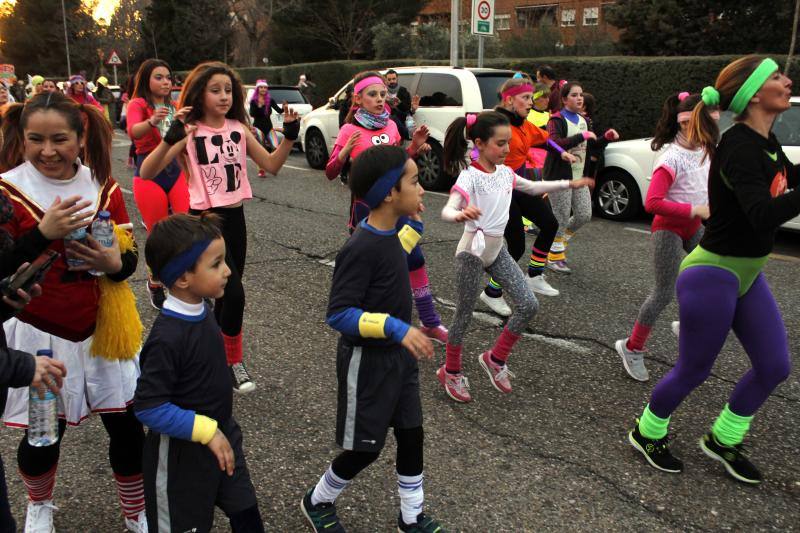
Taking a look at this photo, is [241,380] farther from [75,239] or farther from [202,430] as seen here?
[202,430]

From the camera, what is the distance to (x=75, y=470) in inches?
131

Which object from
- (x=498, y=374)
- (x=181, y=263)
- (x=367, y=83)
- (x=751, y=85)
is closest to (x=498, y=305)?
(x=498, y=374)

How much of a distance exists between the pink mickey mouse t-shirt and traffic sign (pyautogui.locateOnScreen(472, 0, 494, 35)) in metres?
11.2

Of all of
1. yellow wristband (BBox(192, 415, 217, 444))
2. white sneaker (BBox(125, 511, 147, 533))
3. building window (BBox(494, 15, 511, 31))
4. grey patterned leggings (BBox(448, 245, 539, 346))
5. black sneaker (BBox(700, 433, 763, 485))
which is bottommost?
black sneaker (BBox(700, 433, 763, 485))

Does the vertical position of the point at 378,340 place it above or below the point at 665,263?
above

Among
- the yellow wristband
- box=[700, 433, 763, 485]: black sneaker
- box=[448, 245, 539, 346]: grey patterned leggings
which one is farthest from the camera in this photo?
box=[448, 245, 539, 346]: grey patterned leggings

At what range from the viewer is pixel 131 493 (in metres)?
2.73

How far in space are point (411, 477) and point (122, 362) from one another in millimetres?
1202

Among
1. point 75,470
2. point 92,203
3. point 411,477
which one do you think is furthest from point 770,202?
point 75,470

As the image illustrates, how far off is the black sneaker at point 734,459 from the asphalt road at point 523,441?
48mm

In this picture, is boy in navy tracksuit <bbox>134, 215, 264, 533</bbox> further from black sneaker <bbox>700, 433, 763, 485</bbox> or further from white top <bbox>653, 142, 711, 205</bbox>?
white top <bbox>653, 142, 711, 205</bbox>

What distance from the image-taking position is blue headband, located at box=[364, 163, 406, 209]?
2.55 m

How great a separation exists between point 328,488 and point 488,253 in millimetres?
1825

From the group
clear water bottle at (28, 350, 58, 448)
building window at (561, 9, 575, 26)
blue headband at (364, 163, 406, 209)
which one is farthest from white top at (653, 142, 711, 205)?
building window at (561, 9, 575, 26)
